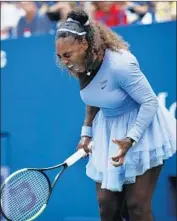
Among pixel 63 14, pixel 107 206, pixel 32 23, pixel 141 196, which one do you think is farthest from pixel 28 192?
pixel 32 23

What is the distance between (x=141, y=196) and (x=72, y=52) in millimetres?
873

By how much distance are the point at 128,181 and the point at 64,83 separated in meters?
2.21

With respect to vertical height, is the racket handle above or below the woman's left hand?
below

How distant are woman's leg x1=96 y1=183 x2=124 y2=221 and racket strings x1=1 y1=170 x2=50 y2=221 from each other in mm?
318

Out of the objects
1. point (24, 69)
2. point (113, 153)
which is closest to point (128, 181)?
point (113, 153)

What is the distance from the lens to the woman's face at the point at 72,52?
325cm

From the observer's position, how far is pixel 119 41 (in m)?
3.47

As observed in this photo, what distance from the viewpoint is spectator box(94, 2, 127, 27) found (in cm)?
552

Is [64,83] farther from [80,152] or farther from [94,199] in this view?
[80,152]

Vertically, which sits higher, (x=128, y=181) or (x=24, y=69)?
(x=24, y=69)

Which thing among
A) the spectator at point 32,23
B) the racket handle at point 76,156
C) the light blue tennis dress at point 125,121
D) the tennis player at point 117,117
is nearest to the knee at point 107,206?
the tennis player at point 117,117

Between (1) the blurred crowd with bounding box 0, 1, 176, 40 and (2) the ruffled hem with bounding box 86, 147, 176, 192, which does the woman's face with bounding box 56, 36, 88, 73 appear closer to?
(2) the ruffled hem with bounding box 86, 147, 176, 192

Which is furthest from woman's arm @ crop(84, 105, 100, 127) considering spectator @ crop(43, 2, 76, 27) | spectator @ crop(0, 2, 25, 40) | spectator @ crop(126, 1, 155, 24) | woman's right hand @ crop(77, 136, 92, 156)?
spectator @ crop(0, 2, 25, 40)

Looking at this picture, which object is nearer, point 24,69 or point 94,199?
point 94,199
